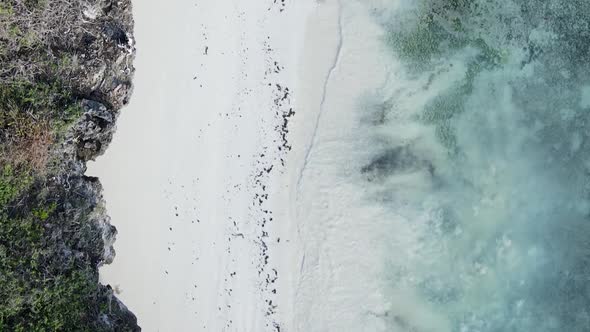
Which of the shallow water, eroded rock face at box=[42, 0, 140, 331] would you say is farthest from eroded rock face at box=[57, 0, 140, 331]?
the shallow water

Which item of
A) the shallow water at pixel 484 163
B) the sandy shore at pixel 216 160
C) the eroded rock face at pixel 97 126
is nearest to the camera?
the eroded rock face at pixel 97 126

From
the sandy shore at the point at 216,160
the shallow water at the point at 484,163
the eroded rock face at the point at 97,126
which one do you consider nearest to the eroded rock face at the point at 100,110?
the eroded rock face at the point at 97,126

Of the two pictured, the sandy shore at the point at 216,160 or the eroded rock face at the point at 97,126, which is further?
the sandy shore at the point at 216,160

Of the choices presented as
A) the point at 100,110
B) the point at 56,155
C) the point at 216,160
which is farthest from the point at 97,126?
the point at 216,160

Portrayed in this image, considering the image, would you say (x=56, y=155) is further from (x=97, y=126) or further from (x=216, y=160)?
(x=216, y=160)

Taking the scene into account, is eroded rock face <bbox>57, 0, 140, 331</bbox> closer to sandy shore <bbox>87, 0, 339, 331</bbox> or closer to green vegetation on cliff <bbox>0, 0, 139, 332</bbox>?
green vegetation on cliff <bbox>0, 0, 139, 332</bbox>

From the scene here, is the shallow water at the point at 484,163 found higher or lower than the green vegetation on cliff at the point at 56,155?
higher

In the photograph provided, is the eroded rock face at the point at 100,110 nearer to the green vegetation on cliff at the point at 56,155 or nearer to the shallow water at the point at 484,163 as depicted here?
the green vegetation on cliff at the point at 56,155
